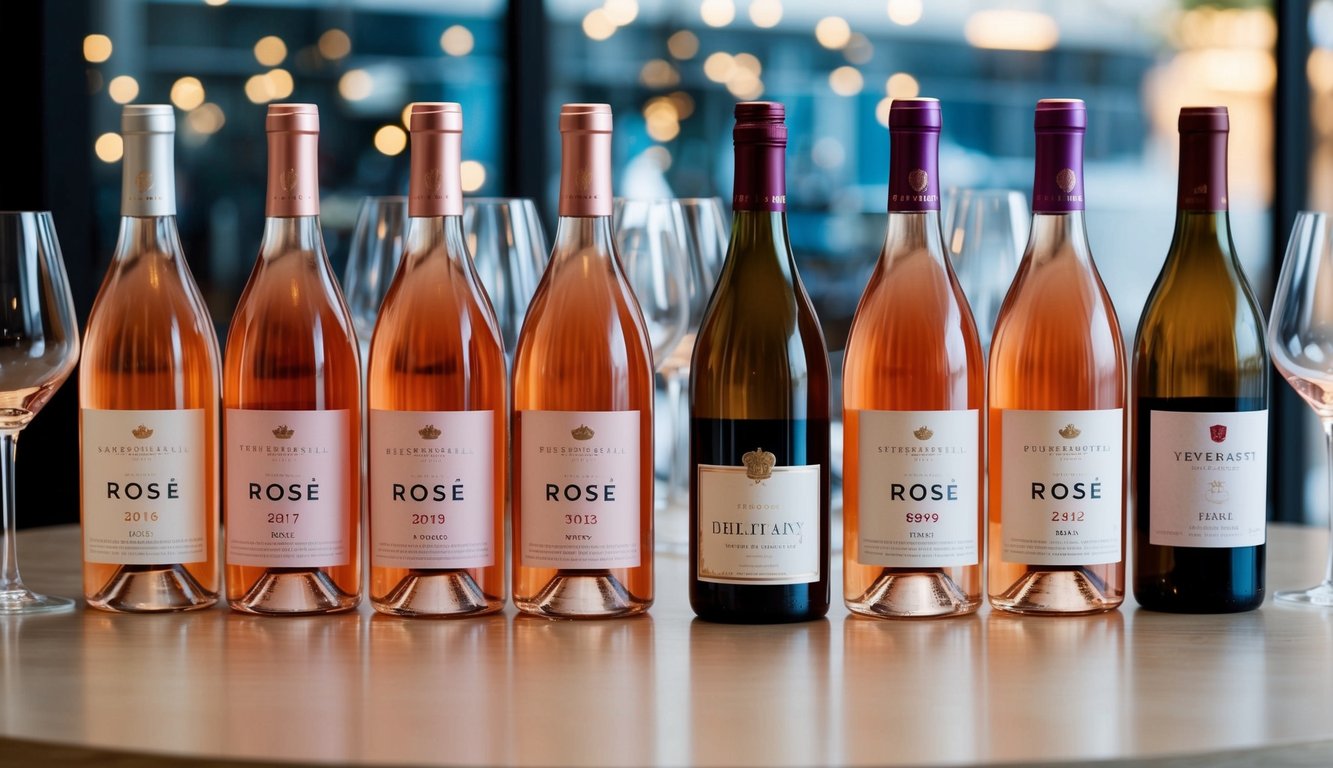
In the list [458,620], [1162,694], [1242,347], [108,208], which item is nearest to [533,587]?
[458,620]

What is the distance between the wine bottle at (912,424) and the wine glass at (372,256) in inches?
20.2

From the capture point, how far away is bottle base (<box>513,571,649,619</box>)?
985 millimetres

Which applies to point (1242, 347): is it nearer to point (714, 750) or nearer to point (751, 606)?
point (751, 606)

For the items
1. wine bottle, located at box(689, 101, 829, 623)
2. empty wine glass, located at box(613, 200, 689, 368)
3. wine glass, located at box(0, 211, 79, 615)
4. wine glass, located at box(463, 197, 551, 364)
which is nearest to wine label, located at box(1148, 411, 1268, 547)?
wine bottle, located at box(689, 101, 829, 623)

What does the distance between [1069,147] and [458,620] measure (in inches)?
20.2

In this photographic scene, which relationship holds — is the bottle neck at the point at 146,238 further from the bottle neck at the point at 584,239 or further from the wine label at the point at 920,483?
the wine label at the point at 920,483

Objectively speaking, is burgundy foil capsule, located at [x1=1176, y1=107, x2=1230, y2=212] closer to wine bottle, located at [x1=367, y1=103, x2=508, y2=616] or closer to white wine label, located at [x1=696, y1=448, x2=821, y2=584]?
white wine label, located at [x1=696, y1=448, x2=821, y2=584]

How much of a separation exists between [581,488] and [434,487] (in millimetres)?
96

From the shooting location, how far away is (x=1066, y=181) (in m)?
0.99

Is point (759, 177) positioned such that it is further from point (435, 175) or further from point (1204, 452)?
point (1204, 452)

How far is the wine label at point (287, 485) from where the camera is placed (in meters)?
0.97

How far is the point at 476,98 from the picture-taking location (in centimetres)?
306

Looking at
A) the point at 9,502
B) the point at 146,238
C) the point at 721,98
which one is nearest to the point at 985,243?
Result: the point at 146,238

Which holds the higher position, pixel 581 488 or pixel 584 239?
pixel 584 239
